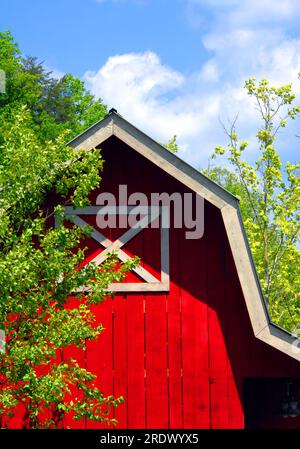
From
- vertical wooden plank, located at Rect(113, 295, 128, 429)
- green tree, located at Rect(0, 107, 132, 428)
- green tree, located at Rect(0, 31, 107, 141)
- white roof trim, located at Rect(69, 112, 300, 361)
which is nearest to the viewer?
green tree, located at Rect(0, 107, 132, 428)

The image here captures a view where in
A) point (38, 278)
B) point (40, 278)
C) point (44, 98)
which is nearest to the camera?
point (38, 278)

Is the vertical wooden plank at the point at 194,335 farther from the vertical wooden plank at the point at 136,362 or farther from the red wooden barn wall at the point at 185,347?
the vertical wooden plank at the point at 136,362

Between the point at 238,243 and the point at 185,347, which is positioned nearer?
the point at 238,243

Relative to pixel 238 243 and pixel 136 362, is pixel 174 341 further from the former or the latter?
pixel 238 243

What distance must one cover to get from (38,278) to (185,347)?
3159 mm

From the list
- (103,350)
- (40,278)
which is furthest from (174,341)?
(40,278)

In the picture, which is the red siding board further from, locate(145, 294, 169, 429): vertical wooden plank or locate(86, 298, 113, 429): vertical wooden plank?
locate(86, 298, 113, 429): vertical wooden plank

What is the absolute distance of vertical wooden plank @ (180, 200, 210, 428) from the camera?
42.8ft

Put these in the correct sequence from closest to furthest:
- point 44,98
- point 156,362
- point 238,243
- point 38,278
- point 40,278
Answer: point 38,278, point 40,278, point 238,243, point 156,362, point 44,98

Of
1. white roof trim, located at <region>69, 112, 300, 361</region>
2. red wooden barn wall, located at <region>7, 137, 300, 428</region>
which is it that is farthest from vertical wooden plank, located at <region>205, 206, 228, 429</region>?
white roof trim, located at <region>69, 112, 300, 361</region>

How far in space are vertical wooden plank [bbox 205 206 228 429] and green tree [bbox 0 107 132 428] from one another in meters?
2.10

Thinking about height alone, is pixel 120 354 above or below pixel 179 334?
below

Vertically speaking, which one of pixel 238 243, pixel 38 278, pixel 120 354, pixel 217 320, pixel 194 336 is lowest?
pixel 120 354

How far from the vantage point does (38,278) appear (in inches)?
432
